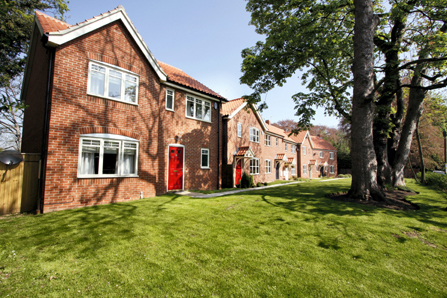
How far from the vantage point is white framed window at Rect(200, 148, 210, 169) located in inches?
554

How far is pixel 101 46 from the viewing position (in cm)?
887

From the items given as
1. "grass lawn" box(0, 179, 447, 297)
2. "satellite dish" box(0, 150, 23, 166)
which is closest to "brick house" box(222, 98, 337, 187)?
"grass lawn" box(0, 179, 447, 297)

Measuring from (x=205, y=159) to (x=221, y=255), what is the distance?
405 inches

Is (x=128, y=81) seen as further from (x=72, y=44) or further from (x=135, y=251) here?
(x=135, y=251)

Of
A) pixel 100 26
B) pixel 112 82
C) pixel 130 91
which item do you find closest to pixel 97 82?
pixel 112 82

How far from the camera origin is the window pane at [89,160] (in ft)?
26.6

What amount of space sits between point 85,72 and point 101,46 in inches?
61.3

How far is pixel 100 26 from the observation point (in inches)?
345

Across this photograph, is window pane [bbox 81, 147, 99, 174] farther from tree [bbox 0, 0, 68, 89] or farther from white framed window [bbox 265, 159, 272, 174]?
white framed window [bbox 265, 159, 272, 174]

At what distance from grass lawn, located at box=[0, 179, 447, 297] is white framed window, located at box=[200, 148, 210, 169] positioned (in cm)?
695

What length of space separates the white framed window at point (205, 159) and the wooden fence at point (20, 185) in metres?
8.56

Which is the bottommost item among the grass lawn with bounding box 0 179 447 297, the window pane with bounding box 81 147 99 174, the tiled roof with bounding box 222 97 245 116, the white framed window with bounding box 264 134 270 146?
the grass lawn with bounding box 0 179 447 297

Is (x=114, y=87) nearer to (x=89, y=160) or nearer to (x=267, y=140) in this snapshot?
(x=89, y=160)

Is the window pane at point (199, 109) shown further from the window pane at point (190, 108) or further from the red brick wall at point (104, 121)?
the red brick wall at point (104, 121)
